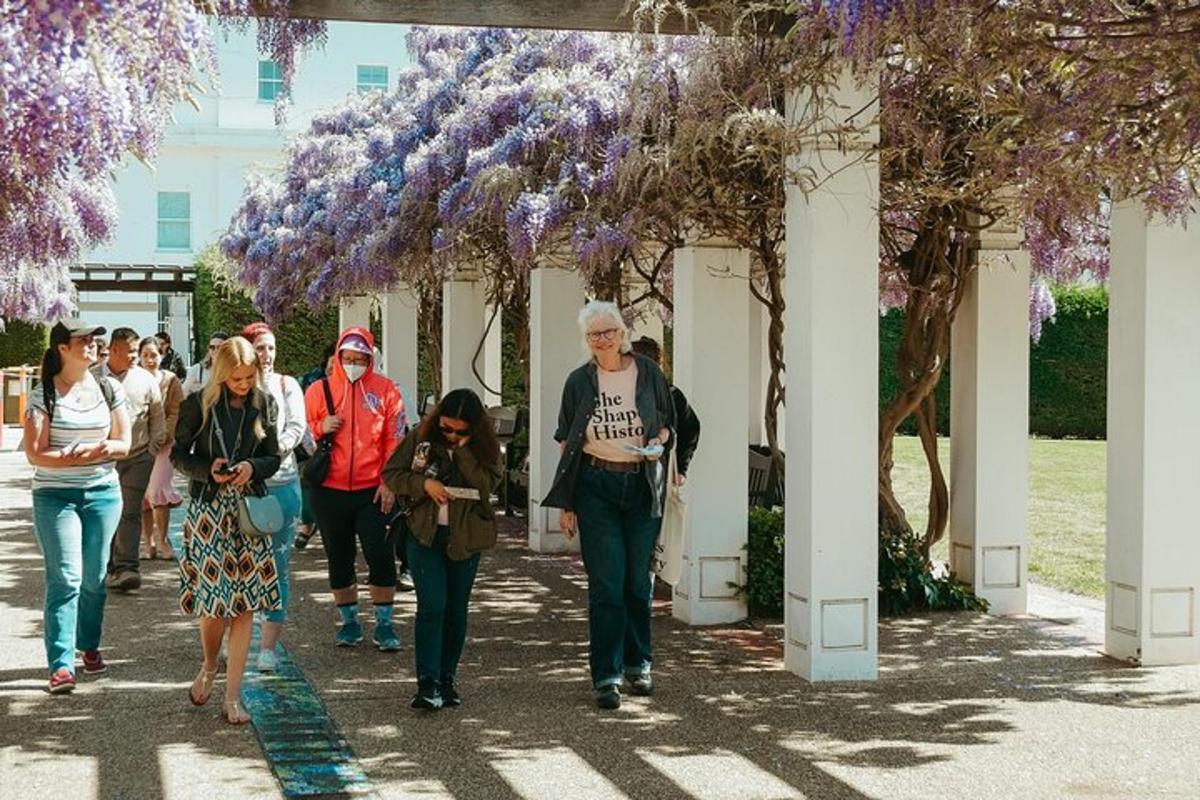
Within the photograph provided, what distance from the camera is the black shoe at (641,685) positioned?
25.6ft

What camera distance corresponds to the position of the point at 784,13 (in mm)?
8273

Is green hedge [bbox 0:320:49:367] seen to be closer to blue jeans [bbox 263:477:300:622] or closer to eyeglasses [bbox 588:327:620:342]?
blue jeans [bbox 263:477:300:622]

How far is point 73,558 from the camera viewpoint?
7.83m

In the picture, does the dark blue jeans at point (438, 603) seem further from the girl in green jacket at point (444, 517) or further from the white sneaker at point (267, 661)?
the white sneaker at point (267, 661)

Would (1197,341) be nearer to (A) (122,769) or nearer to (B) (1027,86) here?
(B) (1027,86)

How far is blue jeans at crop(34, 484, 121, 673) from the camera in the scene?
774 cm

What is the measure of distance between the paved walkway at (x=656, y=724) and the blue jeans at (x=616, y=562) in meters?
0.23

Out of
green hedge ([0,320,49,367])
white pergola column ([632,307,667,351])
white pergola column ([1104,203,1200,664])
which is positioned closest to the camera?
white pergola column ([1104,203,1200,664])

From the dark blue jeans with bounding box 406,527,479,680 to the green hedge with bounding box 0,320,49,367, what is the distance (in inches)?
1339

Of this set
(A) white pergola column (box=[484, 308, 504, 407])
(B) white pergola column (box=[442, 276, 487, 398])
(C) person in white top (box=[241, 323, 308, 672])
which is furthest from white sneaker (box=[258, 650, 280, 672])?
(A) white pergola column (box=[484, 308, 504, 407])

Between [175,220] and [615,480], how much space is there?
128 feet

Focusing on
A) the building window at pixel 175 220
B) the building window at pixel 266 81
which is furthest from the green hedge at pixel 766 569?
the building window at pixel 175 220

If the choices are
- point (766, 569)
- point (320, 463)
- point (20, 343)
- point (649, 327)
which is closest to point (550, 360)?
point (649, 327)

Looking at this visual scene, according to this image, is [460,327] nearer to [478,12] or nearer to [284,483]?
[284,483]
